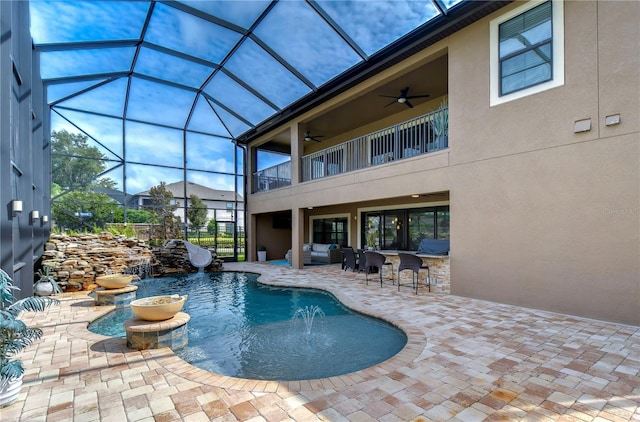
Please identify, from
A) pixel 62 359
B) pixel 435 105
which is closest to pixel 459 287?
pixel 435 105

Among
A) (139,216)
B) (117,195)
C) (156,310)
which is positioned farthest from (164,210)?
(156,310)

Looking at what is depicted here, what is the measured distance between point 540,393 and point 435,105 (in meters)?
9.00

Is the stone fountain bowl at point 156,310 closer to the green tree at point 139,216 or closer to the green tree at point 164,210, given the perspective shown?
the green tree at point 139,216

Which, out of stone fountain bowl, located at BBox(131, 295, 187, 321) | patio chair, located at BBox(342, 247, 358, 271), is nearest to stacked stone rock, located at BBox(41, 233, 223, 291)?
stone fountain bowl, located at BBox(131, 295, 187, 321)

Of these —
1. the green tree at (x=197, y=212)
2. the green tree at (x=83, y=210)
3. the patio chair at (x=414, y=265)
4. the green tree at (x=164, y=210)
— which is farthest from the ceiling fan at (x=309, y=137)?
the green tree at (x=83, y=210)

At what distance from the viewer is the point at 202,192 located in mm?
14422

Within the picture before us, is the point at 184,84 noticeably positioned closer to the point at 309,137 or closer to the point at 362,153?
the point at 309,137

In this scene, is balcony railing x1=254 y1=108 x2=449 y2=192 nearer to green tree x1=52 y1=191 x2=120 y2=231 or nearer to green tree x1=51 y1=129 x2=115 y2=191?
green tree x1=52 y1=191 x2=120 y2=231

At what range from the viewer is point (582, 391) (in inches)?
114

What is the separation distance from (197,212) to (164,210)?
1.36 meters

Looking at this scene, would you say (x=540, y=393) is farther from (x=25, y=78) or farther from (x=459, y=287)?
(x=25, y=78)

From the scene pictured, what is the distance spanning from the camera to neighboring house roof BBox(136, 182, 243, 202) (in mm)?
13820

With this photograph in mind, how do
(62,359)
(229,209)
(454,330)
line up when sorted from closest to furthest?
(62,359) → (454,330) → (229,209)

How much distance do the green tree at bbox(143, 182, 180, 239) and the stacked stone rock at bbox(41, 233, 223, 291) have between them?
4.72ft
